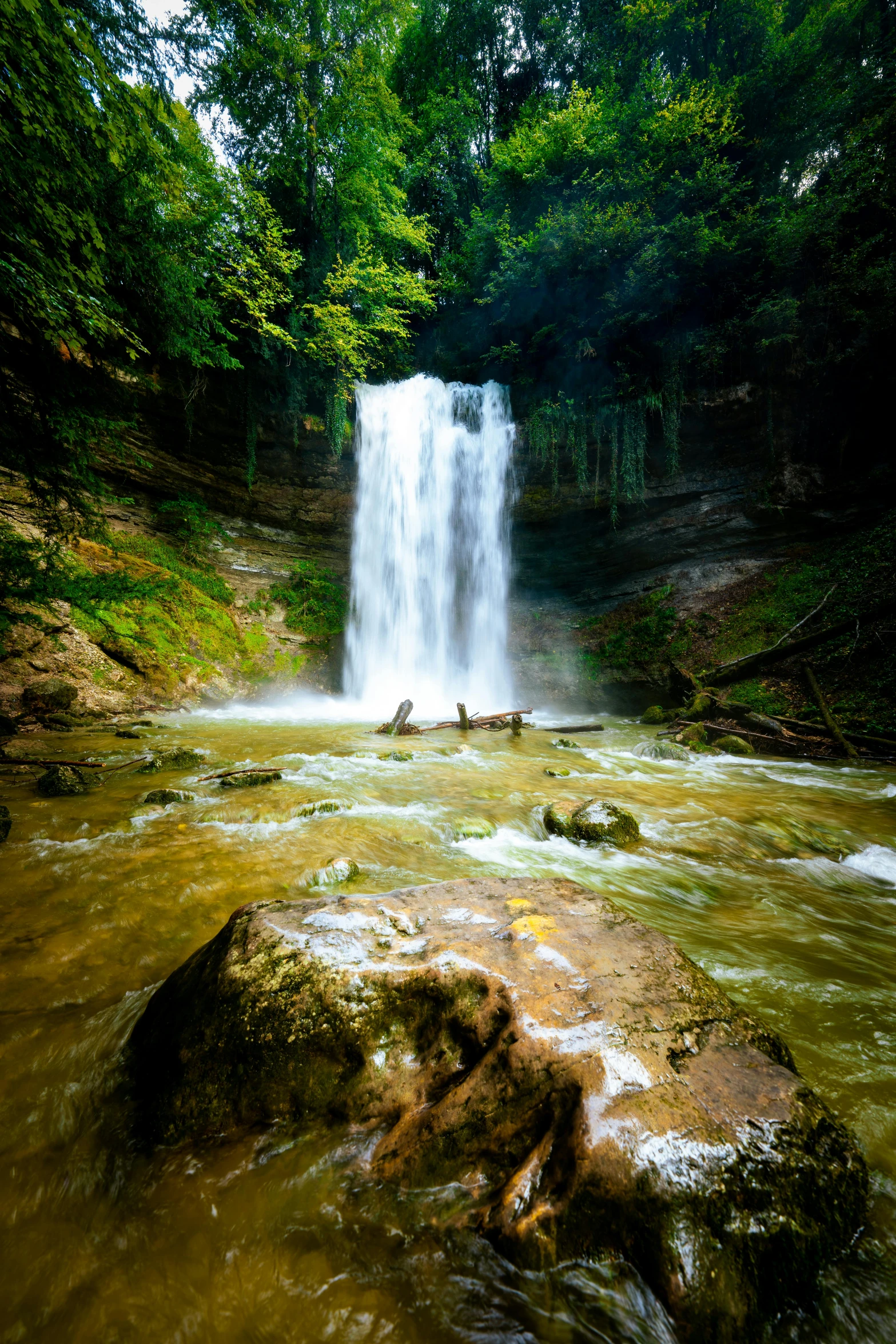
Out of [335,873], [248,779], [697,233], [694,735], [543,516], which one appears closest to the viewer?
[335,873]

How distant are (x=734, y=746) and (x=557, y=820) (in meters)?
4.88

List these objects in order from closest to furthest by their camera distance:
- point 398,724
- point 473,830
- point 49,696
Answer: point 473,830
point 49,696
point 398,724

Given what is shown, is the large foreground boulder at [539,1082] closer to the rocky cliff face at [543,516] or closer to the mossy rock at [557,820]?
the mossy rock at [557,820]

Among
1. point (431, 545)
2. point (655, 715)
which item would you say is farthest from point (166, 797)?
point (431, 545)

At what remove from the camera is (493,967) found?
→ 1497mm

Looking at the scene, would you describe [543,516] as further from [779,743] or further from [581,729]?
[779,743]

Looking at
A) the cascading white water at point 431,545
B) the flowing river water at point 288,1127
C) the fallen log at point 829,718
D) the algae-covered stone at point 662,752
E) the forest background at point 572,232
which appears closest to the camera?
the flowing river water at point 288,1127

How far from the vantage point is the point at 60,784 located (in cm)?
401

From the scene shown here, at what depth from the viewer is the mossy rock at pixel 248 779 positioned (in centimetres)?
447

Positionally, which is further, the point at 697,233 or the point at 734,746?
the point at 697,233

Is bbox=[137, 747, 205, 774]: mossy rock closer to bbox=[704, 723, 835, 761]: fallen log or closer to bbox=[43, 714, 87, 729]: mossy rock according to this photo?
bbox=[43, 714, 87, 729]: mossy rock

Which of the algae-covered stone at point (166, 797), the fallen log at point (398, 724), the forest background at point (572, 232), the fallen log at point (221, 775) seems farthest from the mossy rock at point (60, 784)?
the forest background at point (572, 232)

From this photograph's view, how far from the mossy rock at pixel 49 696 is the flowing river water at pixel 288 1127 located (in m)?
3.49

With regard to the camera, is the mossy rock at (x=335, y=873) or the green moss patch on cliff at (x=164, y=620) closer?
the mossy rock at (x=335, y=873)
